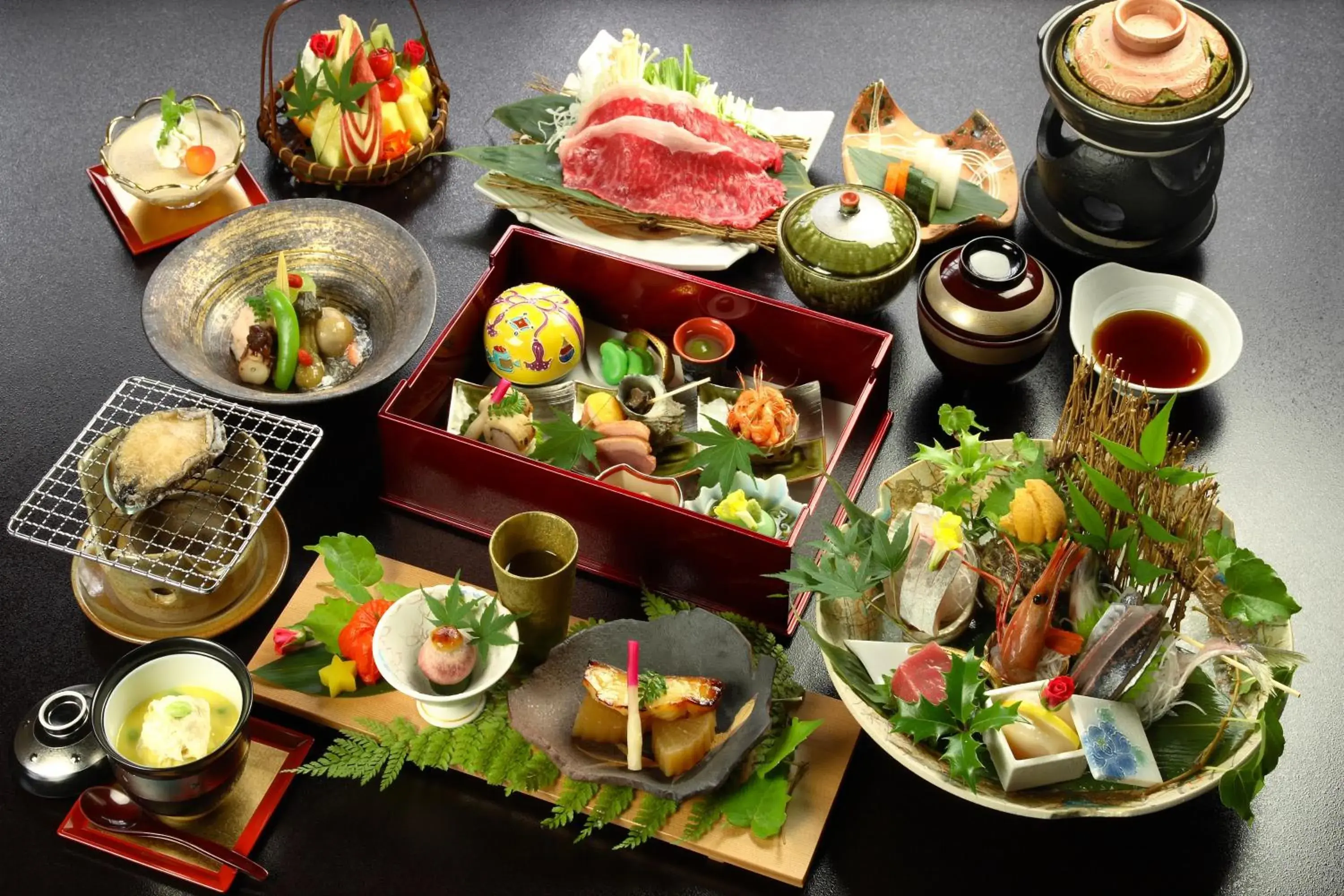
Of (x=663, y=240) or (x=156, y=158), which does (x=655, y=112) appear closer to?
(x=663, y=240)

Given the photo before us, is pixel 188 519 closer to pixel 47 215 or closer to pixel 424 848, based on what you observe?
pixel 424 848

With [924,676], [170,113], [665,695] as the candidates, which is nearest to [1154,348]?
[924,676]

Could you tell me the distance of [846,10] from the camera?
3.17m

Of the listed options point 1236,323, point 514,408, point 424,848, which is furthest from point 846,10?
point 424,848

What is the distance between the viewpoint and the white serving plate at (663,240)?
265 cm

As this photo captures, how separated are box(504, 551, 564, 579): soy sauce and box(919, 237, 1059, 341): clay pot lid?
0.79 metres

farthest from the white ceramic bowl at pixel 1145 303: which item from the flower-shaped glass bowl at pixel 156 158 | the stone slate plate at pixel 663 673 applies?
the flower-shaped glass bowl at pixel 156 158

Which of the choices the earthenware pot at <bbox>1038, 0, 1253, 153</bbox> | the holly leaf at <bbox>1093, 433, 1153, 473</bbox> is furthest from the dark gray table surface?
the holly leaf at <bbox>1093, 433, 1153, 473</bbox>

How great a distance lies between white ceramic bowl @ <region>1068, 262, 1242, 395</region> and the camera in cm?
244

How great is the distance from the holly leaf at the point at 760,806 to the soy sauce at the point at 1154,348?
0.98m

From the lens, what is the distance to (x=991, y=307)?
230cm

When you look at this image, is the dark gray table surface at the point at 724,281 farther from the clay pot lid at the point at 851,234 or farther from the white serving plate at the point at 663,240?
the clay pot lid at the point at 851,234

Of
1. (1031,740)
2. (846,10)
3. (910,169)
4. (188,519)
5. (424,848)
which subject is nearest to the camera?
(1031,740)

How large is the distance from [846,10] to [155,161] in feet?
5.02
